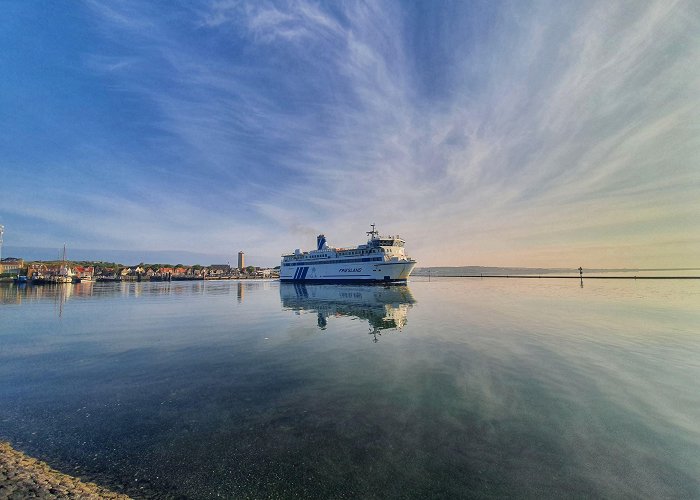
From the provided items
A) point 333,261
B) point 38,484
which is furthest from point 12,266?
point 38,484

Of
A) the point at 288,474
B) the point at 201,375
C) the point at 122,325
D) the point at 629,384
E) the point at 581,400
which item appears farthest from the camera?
the point at 122,325

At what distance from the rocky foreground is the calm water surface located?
0.29 m

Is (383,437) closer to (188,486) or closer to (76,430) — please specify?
(188,486)

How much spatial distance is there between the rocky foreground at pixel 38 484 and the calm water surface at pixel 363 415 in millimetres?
288

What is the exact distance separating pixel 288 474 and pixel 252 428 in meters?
1.93

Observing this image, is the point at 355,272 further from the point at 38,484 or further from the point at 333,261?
the point at 38,484

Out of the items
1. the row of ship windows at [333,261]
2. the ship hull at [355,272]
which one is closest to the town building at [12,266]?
the row of ship windows at [333,261]

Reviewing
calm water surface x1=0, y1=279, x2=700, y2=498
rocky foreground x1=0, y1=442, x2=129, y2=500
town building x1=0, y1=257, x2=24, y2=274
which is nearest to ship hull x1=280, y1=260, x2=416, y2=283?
calm water surface x1=0, y1=279, x2=700, y2=498

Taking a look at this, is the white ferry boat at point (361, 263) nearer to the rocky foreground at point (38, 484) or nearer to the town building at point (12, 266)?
the rocky foreground at point (38, 484)

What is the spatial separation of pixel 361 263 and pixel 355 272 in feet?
10.2

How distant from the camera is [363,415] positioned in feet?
23.0

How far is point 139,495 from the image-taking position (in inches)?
172

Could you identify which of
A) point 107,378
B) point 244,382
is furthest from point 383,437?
point 107,378

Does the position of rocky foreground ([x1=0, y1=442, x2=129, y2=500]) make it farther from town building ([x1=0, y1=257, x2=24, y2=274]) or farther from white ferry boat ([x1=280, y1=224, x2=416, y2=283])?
town building ([x1=0, y1=257, x2=24, y2=274])
